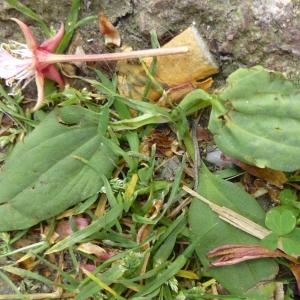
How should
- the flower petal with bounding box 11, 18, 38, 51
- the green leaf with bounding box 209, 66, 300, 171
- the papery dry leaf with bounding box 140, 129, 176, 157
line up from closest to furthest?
1. the green leaf with bounding box 209, 66, 300, 171
2. the flower petal with bounding box 11, 18, 38, 51
3. the papery dry leaf with bounding box 140, 129, 176, 157

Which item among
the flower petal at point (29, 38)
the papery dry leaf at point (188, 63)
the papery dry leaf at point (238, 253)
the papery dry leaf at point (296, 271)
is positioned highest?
the flower petal at point (29, 38)

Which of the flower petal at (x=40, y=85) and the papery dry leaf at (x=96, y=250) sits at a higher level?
the flower petal at (x=40, y=85)

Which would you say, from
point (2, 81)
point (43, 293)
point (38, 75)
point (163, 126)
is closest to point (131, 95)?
point (163, 126)

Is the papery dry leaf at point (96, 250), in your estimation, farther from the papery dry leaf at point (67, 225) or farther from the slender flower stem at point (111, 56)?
the slender flower stem at point (111, 56)

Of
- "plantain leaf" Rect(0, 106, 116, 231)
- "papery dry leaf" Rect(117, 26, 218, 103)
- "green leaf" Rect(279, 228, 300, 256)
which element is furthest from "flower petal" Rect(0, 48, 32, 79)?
"green leaf" Rect(279, 228, 300, 256)

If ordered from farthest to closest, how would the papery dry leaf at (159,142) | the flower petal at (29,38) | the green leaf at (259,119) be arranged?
the papery dry leaf at (159,142), the flower petal at (29,38), the green leaf at (259,119)

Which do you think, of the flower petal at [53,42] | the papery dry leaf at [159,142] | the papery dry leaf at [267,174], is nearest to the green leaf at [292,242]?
the papery dry leaf at [267,174]

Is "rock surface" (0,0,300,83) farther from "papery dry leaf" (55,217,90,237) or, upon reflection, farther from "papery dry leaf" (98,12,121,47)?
"papery dry leaf" (55,217,90,237)
